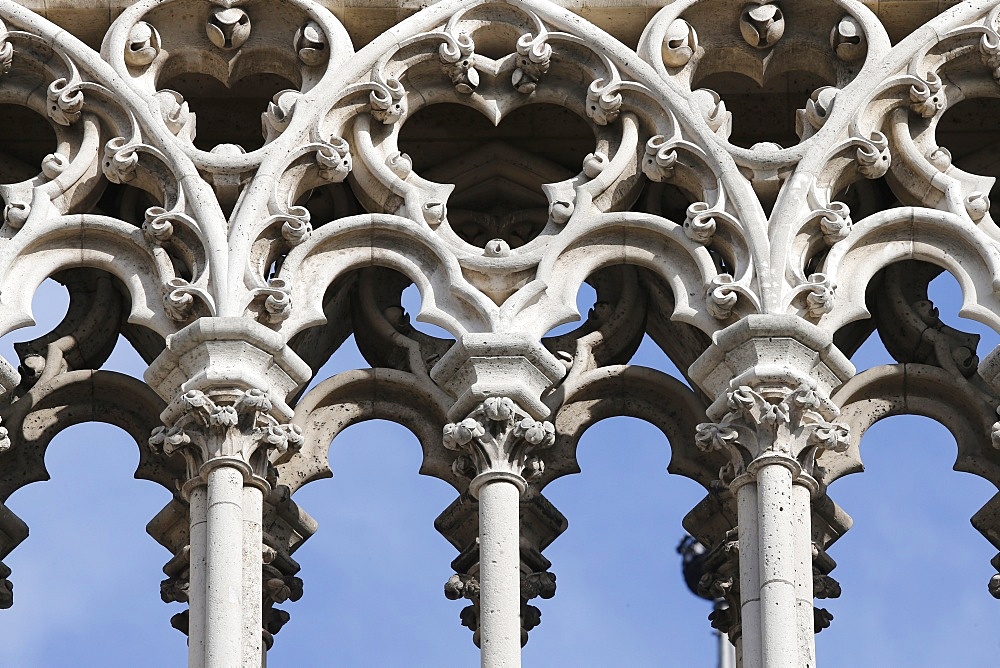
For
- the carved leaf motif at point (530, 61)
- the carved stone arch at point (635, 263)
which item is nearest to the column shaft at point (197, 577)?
the carved stone arch at point (635, 263)

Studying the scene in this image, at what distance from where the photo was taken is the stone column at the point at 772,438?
704 inches

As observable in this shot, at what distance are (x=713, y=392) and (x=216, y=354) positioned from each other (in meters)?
2.29

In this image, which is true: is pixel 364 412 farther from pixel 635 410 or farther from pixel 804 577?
pixel 804 577

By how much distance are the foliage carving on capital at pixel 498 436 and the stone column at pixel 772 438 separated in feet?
2.55

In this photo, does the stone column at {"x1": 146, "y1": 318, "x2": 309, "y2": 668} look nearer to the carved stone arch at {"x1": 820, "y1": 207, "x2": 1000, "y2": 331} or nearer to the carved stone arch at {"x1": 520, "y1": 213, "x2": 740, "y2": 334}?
the carved stone arch at {"x1": 520, "y1": 213, "x2": 740, "y2": 334}

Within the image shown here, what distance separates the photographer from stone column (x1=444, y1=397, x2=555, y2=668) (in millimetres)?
17953

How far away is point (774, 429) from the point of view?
18.3 meters

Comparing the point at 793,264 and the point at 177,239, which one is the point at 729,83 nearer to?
the point at 793,264

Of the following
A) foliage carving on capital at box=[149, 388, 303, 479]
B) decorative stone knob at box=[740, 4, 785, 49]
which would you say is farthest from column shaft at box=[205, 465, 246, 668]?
decorative stone knob at box=[740, 4, 785, 49]

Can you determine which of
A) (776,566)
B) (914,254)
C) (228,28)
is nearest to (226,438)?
(228,28)

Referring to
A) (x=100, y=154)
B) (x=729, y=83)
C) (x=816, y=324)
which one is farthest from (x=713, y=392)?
(x=100, y=154)

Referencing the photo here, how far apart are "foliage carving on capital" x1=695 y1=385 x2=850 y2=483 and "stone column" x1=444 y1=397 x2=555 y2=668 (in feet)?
2.71

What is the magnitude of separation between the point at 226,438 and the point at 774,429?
8.14 feet

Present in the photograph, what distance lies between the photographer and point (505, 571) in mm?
18062
